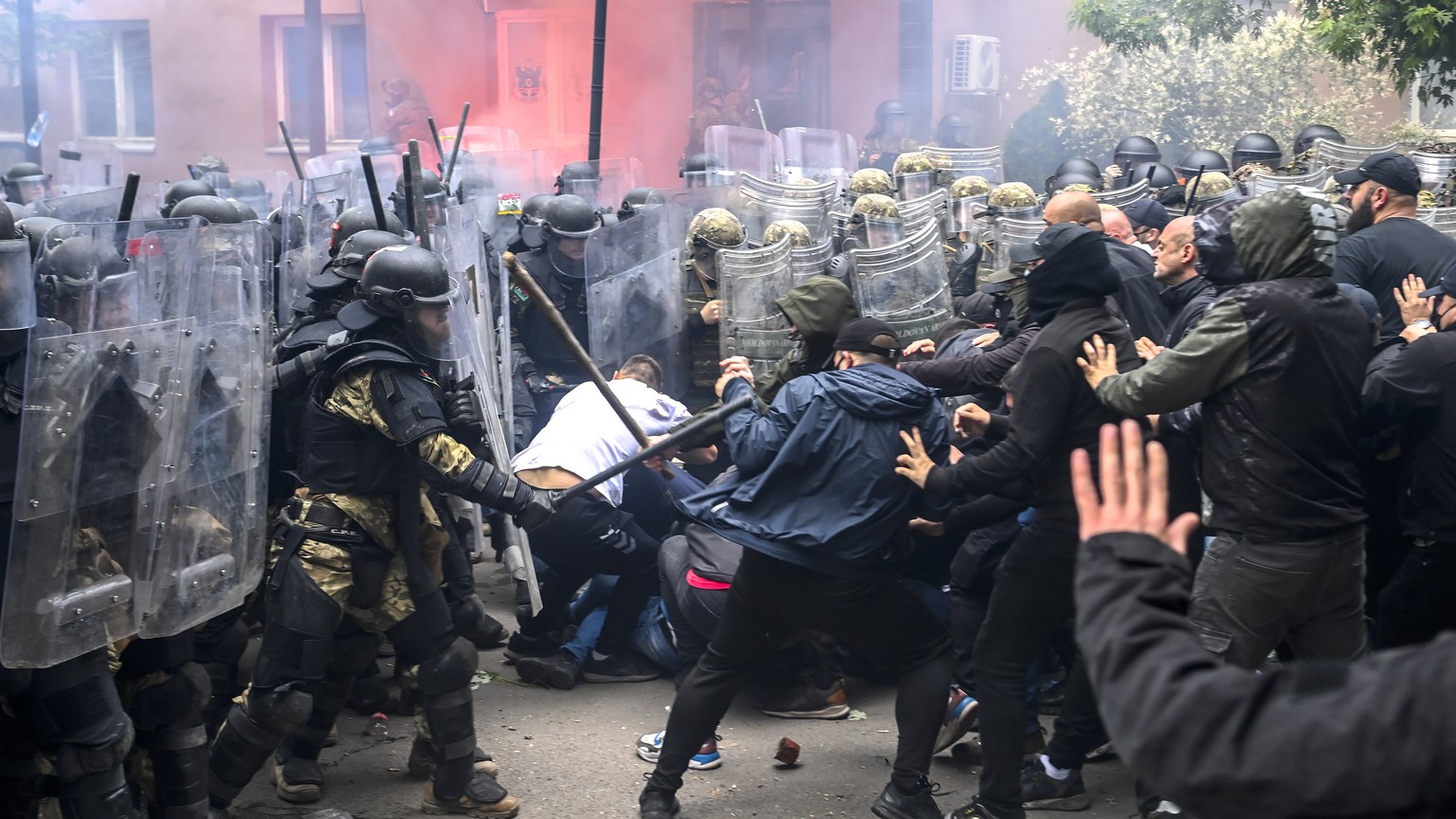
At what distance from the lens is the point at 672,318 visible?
24.0ft

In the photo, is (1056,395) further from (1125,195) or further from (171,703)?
(1125,195)

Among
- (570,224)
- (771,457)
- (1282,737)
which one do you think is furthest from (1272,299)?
(570,224)

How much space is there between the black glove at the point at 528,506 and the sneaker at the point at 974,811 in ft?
5.44

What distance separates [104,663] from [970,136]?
2135 cm

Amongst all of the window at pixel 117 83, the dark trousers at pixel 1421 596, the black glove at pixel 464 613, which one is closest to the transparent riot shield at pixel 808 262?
the black glove at pixel 464 613

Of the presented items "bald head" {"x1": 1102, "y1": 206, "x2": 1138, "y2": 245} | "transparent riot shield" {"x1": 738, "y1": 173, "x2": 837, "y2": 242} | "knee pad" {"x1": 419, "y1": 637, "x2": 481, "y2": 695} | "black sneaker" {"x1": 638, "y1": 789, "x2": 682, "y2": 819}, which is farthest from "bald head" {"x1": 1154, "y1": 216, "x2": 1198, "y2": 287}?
"knee pad" {"x1": 419, "y1": 637, "x2": 481, "y2": 695}

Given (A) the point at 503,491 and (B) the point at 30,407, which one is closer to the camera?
(B) the point at 30,407

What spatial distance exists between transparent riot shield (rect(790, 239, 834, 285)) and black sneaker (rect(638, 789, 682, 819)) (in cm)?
318

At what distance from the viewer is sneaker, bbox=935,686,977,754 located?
195 inches

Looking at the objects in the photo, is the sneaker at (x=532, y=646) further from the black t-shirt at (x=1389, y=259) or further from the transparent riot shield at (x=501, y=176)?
the transparent riot shield at (x=501, y=176)

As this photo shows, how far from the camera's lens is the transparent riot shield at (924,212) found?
→ 722cm

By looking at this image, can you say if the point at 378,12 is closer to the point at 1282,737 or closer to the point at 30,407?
the point at 30,407

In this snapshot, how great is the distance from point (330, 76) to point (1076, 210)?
22.8 metres

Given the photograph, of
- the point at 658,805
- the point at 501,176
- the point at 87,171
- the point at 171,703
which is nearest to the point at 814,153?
the point at 501,176
